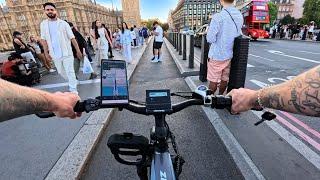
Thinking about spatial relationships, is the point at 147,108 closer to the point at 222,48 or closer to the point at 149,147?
the point at 149,147

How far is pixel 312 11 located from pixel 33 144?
58.1m

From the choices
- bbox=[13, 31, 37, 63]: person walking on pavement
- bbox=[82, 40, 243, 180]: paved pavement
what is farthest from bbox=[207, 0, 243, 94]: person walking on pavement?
bbox=[13, 31, 37, 63]: person walking on pavement

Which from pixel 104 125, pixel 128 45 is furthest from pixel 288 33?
pixel 104 125

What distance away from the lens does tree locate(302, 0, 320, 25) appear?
47031 mm

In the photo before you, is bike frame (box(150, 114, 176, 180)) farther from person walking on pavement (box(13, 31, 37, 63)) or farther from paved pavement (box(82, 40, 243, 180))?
person walking on pavement (box(13, 31, 37, 63))

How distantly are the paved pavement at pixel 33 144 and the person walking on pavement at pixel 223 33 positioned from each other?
264 centimetres

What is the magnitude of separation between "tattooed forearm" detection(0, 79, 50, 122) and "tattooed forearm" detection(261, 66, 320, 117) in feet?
3.91

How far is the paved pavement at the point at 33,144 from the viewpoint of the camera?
2836 mm

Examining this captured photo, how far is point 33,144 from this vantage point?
11.5ft

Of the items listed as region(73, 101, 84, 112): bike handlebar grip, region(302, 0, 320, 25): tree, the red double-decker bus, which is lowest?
region(73, 101, 84, 112): bike handlebar grip

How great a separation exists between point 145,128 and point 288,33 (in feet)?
102

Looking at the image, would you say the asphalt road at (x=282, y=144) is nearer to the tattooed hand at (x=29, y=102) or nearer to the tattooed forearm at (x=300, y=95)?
the tattooed forearm at (x=300, y=95)

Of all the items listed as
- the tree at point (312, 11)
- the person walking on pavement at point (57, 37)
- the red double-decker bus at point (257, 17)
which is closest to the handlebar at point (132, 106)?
the person walking on pavement at point (57, 37)

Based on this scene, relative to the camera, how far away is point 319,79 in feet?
3.50
